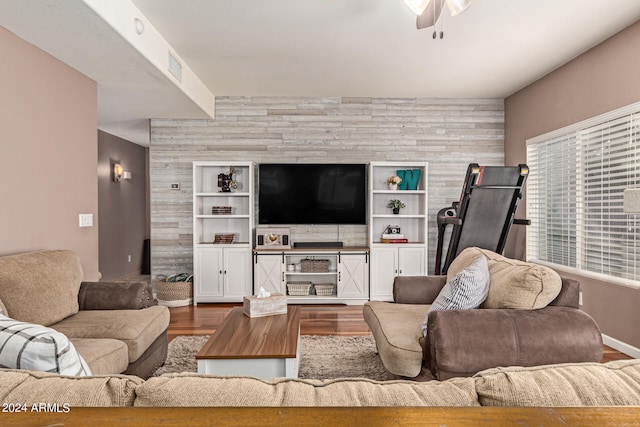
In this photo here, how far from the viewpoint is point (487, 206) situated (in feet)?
14.1

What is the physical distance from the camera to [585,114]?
160 inches

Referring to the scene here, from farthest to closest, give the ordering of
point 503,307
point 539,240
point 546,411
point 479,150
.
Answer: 1. point 479,150
2. point 539,240
3. point 503,307
4. point 546,411

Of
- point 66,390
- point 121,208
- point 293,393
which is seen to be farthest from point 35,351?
point 121,208

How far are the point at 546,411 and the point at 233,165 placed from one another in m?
5.19

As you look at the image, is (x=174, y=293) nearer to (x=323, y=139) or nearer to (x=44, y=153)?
(x=44, y=153)

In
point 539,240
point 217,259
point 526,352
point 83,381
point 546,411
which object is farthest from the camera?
point 217,259

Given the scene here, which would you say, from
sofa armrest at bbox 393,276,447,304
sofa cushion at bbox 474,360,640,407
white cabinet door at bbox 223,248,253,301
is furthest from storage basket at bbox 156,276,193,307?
sofa cushion at bbox 474,360,640,407

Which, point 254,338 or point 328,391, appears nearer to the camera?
point 328,391

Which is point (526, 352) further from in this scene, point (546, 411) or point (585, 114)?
point (585, 114)

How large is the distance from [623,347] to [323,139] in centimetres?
397

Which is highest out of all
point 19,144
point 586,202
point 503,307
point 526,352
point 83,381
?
point 19,144

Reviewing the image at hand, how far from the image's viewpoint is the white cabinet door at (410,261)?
5.40 metres

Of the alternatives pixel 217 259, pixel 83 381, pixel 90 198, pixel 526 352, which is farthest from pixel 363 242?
pixel 83 381

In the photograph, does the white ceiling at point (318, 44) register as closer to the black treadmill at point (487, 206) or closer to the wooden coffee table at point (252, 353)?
the black treadmill at point (487, 206)
